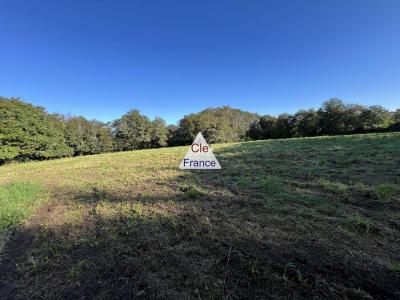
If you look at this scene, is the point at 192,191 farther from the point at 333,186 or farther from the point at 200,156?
the point at 333,186

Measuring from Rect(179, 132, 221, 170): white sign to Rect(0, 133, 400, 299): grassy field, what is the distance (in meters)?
0.72

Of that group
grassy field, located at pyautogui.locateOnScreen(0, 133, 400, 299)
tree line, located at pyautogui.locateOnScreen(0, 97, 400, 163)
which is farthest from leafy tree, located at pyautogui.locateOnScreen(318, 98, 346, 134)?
grassy field, located at pyautogui.locateOnScreen(0, 133, 400, 299)

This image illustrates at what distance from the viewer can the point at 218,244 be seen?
318cm

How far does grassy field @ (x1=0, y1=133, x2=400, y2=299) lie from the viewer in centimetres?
239

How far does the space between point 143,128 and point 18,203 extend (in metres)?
38.2

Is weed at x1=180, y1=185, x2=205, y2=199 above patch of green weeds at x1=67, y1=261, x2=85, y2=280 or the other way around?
above

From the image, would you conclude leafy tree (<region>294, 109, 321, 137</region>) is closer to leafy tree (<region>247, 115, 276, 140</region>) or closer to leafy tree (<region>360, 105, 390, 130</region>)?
leafy tree (<region>247, 115, 276, 140</region>)

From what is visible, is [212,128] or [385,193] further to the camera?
[212,128]

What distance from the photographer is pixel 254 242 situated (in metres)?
3.15

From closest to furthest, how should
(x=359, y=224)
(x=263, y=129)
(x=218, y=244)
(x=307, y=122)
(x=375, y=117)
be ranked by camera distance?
(x=218, y=244), (x=359, y=224), (x=375, y=117), (x=307, y=122), (x=263, y=129)

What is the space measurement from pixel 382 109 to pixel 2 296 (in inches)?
1890

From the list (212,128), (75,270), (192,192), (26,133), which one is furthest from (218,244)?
(212,128)

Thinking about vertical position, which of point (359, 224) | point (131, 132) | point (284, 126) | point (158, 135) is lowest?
point (359, 224)

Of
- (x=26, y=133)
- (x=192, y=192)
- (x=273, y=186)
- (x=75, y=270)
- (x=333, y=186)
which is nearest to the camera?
(x=75, y=270)
